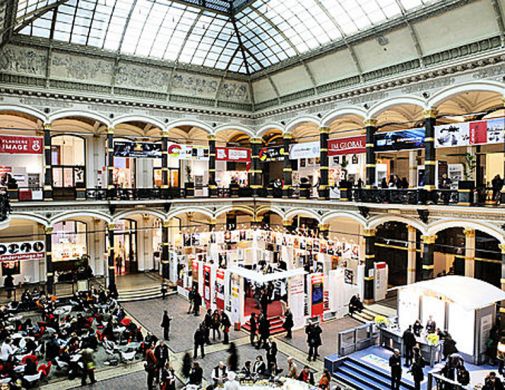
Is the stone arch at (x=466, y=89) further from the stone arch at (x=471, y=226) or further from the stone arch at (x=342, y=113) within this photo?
the stone arch at (x=471, y=226)

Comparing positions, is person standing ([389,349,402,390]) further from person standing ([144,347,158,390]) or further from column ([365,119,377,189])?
column ([365,119,377,189])

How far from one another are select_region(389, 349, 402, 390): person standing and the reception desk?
6.24ft

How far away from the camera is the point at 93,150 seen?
27.3 m

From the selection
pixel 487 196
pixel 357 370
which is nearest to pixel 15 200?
pixel 357 370

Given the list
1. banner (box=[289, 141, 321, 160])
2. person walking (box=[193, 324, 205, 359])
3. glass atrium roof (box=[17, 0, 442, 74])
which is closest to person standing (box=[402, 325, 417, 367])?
person walking (box=[193, 324, 205, 359])

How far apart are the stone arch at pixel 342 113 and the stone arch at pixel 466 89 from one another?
3767mm

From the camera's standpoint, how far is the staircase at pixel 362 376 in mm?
13594

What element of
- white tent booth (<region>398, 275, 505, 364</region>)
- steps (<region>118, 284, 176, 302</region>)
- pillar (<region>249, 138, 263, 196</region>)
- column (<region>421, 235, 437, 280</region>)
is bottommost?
steps (<region>118, 284, 176, 302</region>)

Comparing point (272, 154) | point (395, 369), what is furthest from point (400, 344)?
point (272, 154)

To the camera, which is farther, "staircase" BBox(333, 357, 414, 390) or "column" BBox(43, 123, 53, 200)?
"column" BBox(43, 123, 53, 200)

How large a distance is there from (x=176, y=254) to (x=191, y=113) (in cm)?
901

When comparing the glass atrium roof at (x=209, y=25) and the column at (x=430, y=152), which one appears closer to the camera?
the column at (x=430, y=152)

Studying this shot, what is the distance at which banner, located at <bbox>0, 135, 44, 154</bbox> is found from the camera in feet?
64.2

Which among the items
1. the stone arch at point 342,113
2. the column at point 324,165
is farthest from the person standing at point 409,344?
the stone arch at point 342,113
